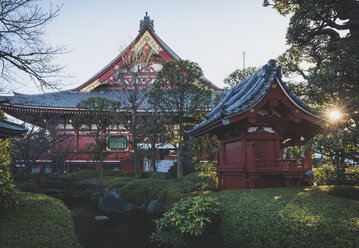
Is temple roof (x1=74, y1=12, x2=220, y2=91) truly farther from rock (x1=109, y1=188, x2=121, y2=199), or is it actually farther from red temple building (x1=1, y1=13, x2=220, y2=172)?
rock (x1=109, y1=188, x2=121, y2=199)

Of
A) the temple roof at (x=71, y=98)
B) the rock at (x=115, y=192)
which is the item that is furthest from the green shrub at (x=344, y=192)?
the temple roof at (x=71, y=98)

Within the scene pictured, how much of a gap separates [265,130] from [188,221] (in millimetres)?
4313

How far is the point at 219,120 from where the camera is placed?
8375mm

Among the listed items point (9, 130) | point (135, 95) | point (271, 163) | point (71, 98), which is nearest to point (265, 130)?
point (271, 163)

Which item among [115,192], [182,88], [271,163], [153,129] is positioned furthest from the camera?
[153,129]

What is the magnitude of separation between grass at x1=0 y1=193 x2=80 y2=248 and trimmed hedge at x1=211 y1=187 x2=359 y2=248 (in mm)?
3719

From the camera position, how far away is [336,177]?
10859mm

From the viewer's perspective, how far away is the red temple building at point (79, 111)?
23547mm

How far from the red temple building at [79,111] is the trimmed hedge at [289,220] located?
15398mm

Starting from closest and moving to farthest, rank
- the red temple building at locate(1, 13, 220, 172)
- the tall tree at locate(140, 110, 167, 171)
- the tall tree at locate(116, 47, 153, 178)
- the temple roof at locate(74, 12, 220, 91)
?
the tall tree at locate(116, 47, 153, 178) < the tall tree at locate(140, 110, 167, 171) < the red temple building at locate(1, 13, 220, 172) < the temple roof at locate(74, 12, 220, 91)

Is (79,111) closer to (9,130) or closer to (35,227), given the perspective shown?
(9,130)

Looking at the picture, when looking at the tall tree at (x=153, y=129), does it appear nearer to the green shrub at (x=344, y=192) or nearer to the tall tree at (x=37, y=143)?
the tall tree at (x=37, y=143)

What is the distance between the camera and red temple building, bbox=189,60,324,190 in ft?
26.7

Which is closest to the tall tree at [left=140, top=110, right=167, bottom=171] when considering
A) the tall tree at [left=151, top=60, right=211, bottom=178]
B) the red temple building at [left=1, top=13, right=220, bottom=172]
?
the tall tree at [left=151, top=60, right=211, bottom=178]
